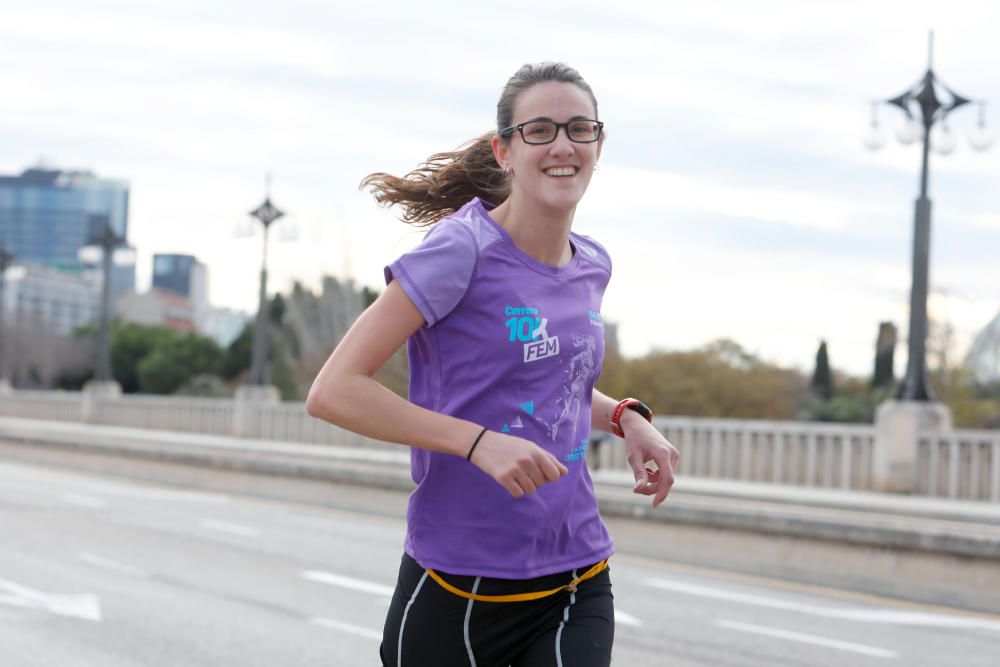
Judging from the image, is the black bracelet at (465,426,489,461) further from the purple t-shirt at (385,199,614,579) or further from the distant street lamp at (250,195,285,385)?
the distant street lamp at (250,195,285,385)

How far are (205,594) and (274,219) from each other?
26.1 meters

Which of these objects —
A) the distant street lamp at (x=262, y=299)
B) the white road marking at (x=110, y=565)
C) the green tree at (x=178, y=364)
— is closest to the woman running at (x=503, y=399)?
the white road marking at (x=110, y=565)

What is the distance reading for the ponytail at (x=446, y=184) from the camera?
12.5 feet

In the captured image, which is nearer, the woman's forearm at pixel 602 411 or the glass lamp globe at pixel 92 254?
the woman's forearm at pixel 602 411

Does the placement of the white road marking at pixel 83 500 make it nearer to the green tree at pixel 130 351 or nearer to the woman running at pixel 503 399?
the woman running at pixel 503 399

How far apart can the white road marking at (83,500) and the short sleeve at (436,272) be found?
18896 millimetres

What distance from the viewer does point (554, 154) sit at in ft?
10.8

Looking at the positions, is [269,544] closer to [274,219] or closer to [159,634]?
[159,634]

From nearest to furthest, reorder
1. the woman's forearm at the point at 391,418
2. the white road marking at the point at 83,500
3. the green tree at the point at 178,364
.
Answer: the woman's forearm at the point at 391,418 < the white road marking at the point at 83,500 < the green tree at the point at 178,364

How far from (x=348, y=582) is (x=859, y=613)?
162 inches

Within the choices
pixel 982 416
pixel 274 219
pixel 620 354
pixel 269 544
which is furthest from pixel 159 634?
pixel 620 354

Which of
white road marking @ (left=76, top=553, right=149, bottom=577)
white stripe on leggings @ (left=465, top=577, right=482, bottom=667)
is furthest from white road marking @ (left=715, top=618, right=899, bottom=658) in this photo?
white stripe on leggings @ (left=465, top=577, right=482, bottom=667)

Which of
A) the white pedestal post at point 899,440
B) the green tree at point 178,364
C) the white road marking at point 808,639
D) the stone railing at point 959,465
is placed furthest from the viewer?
the green tree at point 178,364

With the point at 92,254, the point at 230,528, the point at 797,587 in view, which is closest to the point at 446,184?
the point at 797,587
